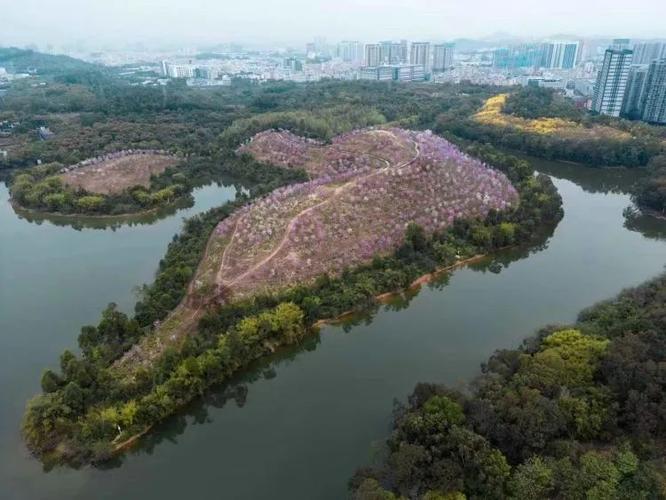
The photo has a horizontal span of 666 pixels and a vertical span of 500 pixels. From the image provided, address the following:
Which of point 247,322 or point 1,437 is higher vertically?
point 247,322

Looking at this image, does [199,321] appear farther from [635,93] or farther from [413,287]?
[635,93]

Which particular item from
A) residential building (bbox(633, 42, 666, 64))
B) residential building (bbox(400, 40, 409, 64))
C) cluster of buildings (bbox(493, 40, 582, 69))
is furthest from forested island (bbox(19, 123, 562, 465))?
cluster of buildings (bbox(493, 40, 582, 69))

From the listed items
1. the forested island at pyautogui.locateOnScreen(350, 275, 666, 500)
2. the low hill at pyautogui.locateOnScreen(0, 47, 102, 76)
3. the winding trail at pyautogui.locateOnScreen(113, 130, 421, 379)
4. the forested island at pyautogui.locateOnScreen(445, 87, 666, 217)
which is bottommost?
the winding trail at pyautogui.locateOnScreen(113, 130, 421, 379)

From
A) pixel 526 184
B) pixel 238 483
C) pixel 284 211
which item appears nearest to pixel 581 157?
Result: pixel 526 184

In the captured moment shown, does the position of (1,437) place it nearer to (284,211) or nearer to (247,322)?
(247,322)

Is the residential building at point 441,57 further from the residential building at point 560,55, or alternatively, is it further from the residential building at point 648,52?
the residential building at point 648,52

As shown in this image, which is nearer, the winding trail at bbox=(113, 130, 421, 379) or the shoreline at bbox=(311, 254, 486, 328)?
the winding trail at bbox=(113, 130, 421, 379)

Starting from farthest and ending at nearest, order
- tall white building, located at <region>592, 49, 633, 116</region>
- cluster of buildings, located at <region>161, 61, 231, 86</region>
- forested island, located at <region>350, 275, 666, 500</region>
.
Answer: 1. cluster of buildings, located at <region>161, 61, 231, 86</region>
2. tall white building, located at <region>592, 49, 633, 116</region>
3. forested island, located at <region>350, 275, 666, 500</region>

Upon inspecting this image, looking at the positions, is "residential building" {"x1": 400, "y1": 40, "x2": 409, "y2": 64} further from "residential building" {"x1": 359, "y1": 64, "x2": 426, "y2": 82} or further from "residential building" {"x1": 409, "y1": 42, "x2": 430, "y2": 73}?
"residential building" {"x1": 359, "y1": 64, "x2": 426, "y2": 82}
